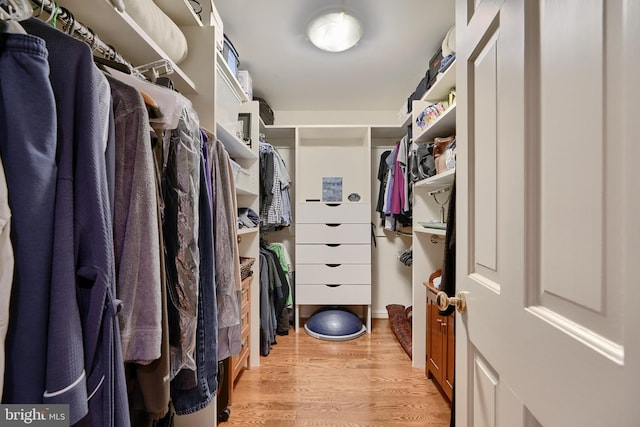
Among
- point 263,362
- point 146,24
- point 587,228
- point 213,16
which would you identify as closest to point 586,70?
point 587,228

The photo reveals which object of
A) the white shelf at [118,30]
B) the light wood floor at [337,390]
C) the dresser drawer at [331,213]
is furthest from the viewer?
the dresser drawer at [331,213]

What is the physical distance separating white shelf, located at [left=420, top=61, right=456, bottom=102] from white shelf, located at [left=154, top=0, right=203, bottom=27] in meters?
1.21

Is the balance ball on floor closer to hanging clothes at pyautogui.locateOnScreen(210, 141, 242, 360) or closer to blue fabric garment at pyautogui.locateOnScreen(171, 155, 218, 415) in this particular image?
hanging clothes at pyautogui.locateOnScreen(210, 141, 242, 360)

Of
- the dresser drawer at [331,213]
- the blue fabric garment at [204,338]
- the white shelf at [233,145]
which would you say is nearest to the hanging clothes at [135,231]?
the blue fabric garment at [204,338]

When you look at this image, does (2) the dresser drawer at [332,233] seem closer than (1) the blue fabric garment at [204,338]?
No

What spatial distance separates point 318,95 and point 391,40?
854 millimetres

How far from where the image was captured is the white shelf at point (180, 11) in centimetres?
103

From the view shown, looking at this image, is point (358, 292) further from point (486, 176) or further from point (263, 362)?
point (486, 176)

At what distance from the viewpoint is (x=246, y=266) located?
1616 millimetres

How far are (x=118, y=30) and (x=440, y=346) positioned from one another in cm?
196

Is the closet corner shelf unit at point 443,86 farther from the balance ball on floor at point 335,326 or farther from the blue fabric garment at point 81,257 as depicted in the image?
the balance ball on floor at point 335,326

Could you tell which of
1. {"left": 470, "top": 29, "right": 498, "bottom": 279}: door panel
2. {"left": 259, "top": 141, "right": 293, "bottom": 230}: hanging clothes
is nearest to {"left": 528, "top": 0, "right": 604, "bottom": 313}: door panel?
{"left": 470, "top": 29, "right": 498, "bottom": 279}: door panel

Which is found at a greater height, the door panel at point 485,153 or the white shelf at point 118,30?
the white shelf at point 118,30

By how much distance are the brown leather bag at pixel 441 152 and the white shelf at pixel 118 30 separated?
4.35 feet
